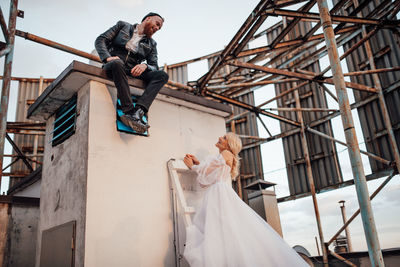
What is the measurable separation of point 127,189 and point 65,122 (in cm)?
136

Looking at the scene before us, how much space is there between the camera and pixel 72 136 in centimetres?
408

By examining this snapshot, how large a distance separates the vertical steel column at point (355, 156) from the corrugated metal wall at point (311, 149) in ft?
22.6

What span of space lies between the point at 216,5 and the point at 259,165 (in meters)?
6.19

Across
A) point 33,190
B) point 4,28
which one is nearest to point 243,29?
point 4,28

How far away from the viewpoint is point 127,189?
3.87 meters

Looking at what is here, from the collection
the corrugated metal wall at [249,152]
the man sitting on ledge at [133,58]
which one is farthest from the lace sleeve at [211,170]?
the corrugated metal wall at [249,152]

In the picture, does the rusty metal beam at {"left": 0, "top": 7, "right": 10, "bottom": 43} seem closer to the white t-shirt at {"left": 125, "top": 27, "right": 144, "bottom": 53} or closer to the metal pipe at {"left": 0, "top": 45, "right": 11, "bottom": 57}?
the metal pipe at {"left": 0, "top": 45, "right": 11, "bottom": 57}

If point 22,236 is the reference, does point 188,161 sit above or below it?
above

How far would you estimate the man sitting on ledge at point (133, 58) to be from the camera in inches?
153

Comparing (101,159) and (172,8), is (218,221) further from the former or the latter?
(172,8)

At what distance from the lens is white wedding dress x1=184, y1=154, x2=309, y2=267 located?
3.24m

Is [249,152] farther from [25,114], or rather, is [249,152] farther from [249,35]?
[25,114]

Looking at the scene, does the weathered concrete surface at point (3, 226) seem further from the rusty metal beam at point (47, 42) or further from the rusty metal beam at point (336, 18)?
the rusty metal beam at point (336, 18)

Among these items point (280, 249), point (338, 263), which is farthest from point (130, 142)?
point (338, 263)
